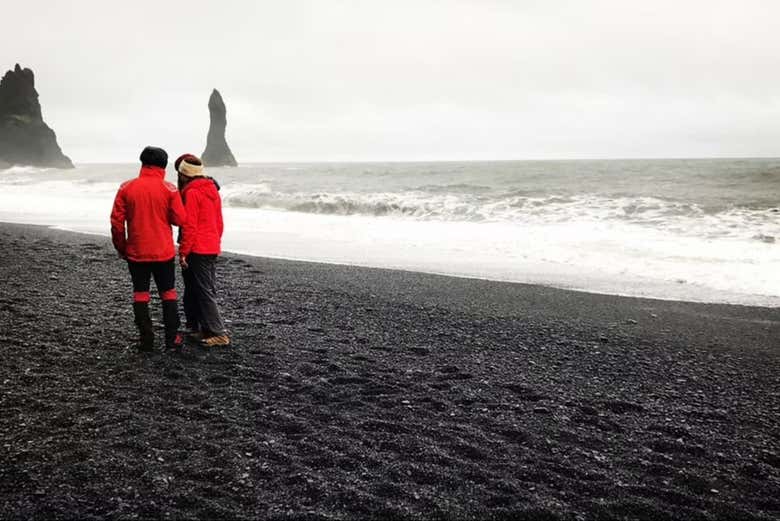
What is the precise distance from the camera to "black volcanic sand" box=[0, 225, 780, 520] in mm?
3324

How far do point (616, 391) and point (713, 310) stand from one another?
182 inches

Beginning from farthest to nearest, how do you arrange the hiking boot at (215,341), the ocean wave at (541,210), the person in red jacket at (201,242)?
the ocean wave at (541,210) → the hiking boot at (215,341) → the person in red jacket at (201,242)

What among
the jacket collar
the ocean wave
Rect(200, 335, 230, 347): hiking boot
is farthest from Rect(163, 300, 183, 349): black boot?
the ocean wave

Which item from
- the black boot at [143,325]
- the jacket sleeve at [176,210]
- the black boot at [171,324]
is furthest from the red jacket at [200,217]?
the black boot at [143,325]

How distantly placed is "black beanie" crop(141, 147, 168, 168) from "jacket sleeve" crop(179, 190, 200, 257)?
457 millimetres

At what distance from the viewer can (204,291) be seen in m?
6.27

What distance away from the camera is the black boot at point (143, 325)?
5.77 meters

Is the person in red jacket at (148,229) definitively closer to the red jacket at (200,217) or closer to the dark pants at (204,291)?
the red jacket at (200,217)

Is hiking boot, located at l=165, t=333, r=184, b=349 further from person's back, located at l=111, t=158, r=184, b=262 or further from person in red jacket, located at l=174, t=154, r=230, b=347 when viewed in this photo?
person's back, located at l=111, t=158, r=184, b=262

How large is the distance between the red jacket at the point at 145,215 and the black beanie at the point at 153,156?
5 cm

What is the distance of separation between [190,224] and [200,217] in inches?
5.4

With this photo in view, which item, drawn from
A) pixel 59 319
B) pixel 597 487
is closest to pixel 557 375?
pixel 597 487

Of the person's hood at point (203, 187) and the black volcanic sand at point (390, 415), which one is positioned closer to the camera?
the black volcanic sand at point (390, 415)

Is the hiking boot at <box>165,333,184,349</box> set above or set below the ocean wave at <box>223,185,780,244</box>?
below
